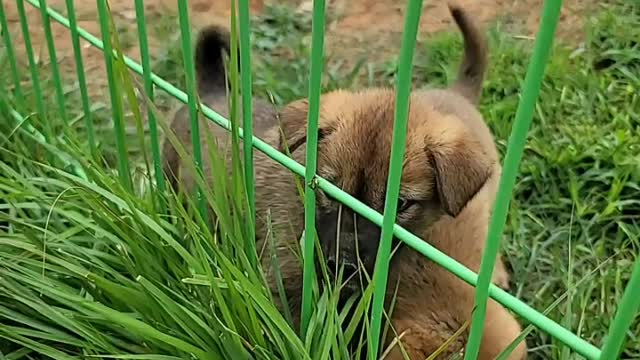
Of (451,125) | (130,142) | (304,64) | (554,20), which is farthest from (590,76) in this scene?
(554,20)

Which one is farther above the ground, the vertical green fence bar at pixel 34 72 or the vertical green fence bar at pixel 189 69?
the vertical green fence bar at pixel 189 69

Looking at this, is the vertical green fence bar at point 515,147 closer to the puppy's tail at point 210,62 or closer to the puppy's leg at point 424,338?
the puppy's leg at point 424,338

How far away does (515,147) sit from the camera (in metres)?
1.58

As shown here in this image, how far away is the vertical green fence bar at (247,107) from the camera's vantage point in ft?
6.90

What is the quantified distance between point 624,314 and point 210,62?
2.14 m

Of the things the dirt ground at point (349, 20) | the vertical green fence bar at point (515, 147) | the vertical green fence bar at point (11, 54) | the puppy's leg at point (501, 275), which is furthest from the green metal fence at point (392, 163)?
the dirt ground at point (349, 20)

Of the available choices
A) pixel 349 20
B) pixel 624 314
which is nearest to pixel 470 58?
pixel 349 20

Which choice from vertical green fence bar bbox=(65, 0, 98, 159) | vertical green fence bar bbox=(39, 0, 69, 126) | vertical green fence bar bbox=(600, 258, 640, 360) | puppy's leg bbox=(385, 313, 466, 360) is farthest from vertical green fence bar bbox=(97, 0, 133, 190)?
vertical green fence bar bbox=(600, 258, 640, 360)

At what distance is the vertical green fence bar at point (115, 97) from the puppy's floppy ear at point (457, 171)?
806 mm

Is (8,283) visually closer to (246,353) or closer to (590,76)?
(246,353)

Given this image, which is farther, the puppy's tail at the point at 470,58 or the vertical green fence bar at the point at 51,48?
the puppy's tail at the point at 470,58

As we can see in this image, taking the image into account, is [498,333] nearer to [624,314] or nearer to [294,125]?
[294,125]

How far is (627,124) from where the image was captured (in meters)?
3.70

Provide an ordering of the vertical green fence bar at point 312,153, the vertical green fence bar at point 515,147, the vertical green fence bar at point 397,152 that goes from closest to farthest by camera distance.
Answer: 1. the vertical green fence bar at point 515,147
2. the vertical green fence bar at point 397,152
3. the vertical green fence bar at point 312,153
